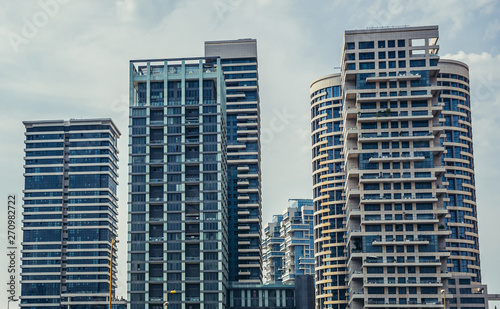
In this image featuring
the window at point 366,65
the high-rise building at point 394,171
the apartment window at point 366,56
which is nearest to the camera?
the high-rise building at point 394,171

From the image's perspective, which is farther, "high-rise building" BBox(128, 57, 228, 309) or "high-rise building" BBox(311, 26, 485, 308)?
"high-rise building" BBox(128, 57, 228, 309)

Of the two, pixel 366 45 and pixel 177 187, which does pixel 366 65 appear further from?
pixel 177 187

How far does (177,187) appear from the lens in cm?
17425

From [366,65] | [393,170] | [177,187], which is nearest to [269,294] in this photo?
[177,187]

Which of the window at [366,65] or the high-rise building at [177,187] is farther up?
the window at [366,65]

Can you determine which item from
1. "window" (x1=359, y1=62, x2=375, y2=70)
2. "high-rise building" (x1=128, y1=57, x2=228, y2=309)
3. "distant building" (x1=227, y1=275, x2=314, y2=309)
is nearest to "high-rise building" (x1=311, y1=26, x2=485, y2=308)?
"window" (x1=359, y1=62, x2=375, y2=70)

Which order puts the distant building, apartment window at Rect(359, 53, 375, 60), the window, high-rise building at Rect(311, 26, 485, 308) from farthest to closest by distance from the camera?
the distant building → apartment window at Rect(359, 53, 375, 60) → the window → high-rise building at Rect(311, 26, 485, 308)

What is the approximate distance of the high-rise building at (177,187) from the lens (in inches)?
6663

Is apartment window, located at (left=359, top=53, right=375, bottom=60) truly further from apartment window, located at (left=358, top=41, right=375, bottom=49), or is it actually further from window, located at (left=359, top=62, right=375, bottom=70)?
apartment window, located at (left=358, top=41, right=375, bottom=49)

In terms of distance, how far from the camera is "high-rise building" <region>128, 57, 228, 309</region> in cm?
16925

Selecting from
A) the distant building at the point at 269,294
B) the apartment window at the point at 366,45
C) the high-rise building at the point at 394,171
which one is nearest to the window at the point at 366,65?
the high-rise building at the point at 394,171

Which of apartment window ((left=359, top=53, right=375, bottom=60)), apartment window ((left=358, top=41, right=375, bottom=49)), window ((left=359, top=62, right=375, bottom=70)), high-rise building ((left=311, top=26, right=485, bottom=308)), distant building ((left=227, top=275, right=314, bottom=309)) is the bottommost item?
distant building ((left=227, top=275, right=314, bottom=309))

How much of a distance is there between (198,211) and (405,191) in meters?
45.9

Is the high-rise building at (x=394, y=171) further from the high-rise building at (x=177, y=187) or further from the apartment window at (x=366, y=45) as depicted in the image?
the high-rise building at (x=177, y=187)
